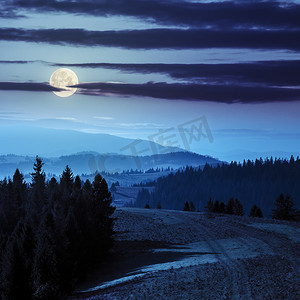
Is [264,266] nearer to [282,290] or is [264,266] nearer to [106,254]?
[282,290]

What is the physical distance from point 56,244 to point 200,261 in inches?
573

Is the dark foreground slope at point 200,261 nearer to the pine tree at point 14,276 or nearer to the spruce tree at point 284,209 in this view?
the pine tree at point 14,276

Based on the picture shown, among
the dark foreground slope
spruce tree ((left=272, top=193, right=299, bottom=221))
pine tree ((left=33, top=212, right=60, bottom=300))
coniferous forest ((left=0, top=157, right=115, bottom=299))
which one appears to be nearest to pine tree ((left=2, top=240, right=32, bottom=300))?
coniferous forest ((left=0, top=157, right=115, bottom=299))

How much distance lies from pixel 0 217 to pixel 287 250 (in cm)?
3746

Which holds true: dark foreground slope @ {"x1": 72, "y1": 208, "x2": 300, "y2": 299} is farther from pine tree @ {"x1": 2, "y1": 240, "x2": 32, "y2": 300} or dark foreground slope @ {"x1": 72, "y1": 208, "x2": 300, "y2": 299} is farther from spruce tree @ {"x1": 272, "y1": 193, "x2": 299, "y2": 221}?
spruce tree @ {"x1": 272, "y1": 193, "x2": 299, "y2": 221}

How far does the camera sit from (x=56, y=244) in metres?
42.8

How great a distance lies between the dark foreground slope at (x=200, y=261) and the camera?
32125mm

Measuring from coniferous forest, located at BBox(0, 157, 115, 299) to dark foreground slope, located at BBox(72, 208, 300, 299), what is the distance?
7.67ft

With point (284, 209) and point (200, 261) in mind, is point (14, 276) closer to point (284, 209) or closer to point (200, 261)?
point (200, 261)

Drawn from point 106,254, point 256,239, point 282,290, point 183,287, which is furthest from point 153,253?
point 282,290

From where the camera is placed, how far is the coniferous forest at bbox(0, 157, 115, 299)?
39.2 metres

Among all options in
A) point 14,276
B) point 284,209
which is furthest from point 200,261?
point 284,209

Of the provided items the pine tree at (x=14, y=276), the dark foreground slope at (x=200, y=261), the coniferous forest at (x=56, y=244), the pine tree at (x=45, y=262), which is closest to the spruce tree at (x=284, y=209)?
the dark foreground slope at (x=200, y=261)

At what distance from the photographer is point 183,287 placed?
3325 cm
